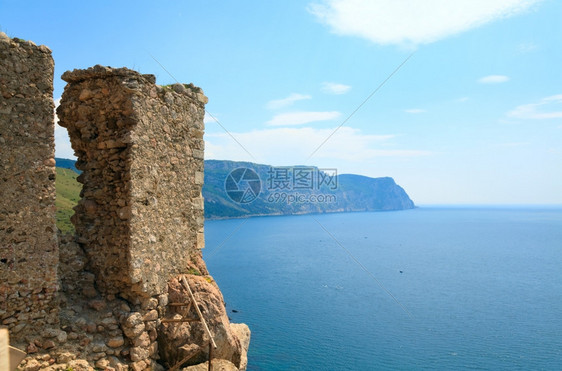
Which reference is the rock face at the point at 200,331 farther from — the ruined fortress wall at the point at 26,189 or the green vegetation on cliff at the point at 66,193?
the green vegetation on cliff at the point at 66,193

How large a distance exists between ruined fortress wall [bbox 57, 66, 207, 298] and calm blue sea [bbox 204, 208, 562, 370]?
20.9 metres

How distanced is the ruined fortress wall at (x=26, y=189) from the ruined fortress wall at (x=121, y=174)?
107 cm

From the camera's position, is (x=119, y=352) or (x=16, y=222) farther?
(x=119, y=352)

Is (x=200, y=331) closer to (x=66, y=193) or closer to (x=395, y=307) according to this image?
(x=395, y=307)

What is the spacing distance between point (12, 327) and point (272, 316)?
31.4m

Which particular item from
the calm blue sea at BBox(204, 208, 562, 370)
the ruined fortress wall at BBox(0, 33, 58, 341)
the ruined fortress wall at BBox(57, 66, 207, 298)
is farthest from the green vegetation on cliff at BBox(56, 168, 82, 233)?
the ruined fortress wall at BBox(0, 33, 58, 341)

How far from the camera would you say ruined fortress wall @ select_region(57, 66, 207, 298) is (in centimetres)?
744

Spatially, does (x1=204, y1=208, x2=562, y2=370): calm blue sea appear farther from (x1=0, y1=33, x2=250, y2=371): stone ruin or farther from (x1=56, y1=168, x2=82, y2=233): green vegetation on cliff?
(x1=0, y1=33, x2=250, y2=371): stone ruin

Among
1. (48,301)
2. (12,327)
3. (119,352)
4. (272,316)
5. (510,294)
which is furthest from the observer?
(510,294)

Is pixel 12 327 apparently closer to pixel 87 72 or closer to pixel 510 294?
pixel 87 72

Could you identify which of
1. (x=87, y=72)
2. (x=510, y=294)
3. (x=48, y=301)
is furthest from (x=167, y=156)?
(x=510, y=294)

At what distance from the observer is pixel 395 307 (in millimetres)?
39500

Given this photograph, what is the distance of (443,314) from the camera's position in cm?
3756

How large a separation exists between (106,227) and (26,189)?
1.63 metres
